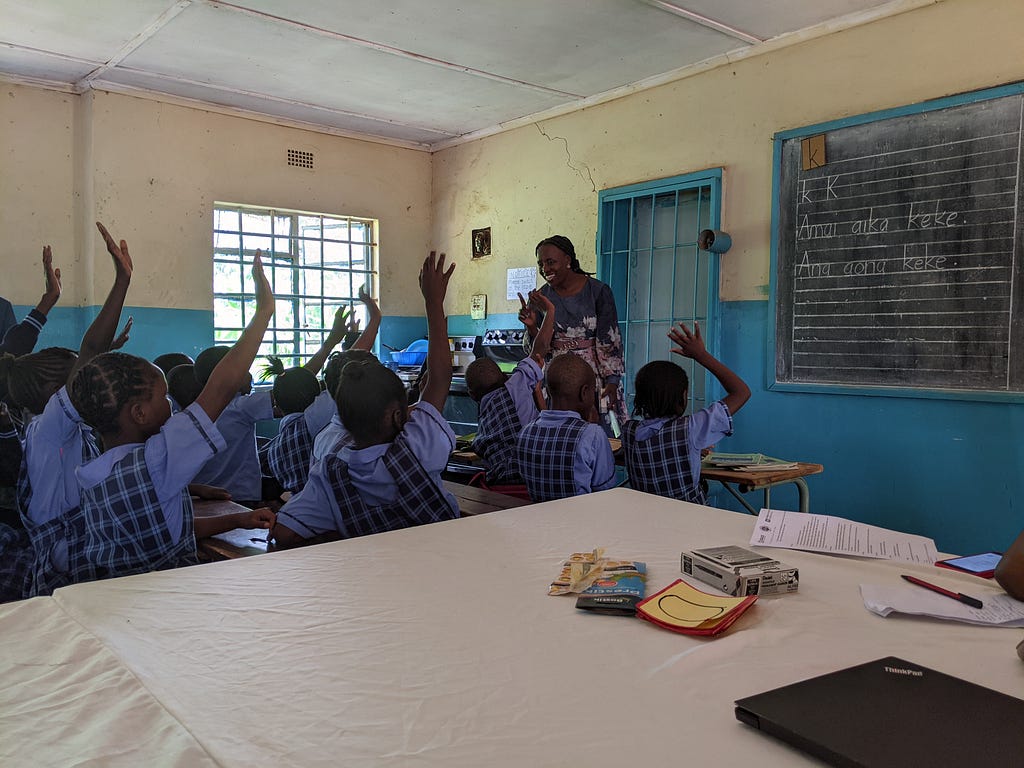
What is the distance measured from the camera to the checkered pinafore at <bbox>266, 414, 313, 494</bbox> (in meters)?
2.98

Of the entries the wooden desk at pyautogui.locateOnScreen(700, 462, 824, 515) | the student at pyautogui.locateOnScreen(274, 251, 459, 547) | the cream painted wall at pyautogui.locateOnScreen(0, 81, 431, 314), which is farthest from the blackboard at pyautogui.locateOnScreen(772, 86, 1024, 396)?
the cream painted wall at pyautogui.locateOnScreen(0, 81, 431, 314)

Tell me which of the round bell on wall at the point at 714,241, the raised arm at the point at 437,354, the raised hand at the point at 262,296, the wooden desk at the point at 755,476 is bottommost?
the wooden desk at the point at 755,476

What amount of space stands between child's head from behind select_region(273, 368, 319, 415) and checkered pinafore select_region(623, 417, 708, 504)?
A: 4.57 feet

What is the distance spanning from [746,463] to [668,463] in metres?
0.64

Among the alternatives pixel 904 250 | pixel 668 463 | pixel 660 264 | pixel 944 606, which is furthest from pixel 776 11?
pixel 944 606

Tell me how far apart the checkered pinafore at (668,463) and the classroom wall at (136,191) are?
406 cm

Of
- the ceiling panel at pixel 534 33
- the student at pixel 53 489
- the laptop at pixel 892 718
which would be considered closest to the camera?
the laptop at pixel 892 718

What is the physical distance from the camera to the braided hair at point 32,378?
2.28 m

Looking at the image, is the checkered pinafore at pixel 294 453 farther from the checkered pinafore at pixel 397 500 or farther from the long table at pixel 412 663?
the long table at pixel 412 663

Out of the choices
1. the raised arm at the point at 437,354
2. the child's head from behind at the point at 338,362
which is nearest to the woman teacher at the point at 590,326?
the child's head from behind at the point at 338,362

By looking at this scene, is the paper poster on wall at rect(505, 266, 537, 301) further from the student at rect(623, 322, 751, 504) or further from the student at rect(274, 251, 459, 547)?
the student at rect(274, 251, 459, 547)

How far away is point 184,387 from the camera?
304cm

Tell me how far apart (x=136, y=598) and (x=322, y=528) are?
0.91 m

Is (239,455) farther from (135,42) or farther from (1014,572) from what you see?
(135,42)
